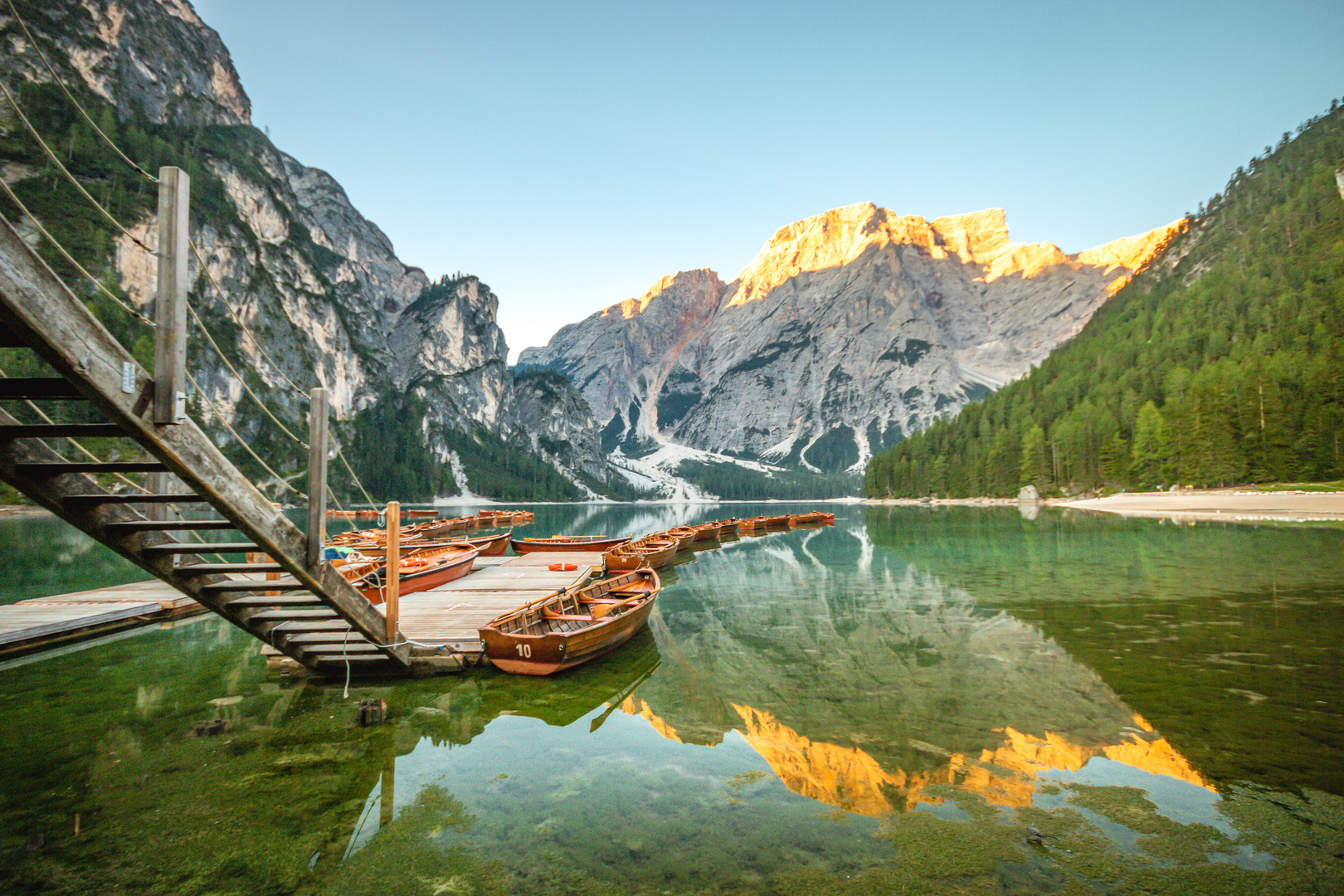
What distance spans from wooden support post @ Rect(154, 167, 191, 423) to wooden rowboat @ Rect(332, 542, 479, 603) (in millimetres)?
12129

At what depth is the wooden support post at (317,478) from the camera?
1063 centimetres

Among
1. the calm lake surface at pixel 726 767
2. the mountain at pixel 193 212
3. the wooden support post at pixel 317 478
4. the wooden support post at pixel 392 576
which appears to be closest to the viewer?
the calm lake surface at pixel 726 767

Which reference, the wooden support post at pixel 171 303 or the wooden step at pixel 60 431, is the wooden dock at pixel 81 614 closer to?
the wooden step at pixel 60 431

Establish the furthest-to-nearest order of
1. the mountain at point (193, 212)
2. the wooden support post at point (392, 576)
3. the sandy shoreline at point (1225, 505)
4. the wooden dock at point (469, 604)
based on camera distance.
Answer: the mountain at point (193, 212), the sandy shoreline at point (1225, 505), the wooden dock at point (469, 604), the wooden support post at point (392, 576)

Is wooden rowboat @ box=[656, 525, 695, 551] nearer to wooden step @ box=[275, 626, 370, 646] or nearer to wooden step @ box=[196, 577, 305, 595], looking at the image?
wooden step @ box=[275, 626, 370, 646]

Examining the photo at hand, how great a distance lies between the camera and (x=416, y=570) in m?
25.4

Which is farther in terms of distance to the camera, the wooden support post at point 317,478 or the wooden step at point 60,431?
the wooden support post at point 317,478

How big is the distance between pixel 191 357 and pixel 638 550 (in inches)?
5650

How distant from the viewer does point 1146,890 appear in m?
6.82

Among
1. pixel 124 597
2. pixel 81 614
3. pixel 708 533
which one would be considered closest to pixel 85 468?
pixel 81 614

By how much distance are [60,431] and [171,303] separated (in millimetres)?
1865

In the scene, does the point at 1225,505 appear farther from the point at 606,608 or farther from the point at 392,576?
the point at 392,576

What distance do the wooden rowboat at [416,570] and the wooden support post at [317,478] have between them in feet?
26.2

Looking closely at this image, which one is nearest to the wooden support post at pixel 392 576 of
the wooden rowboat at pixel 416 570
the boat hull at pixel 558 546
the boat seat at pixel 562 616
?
the boat seat at pixel 562 616
